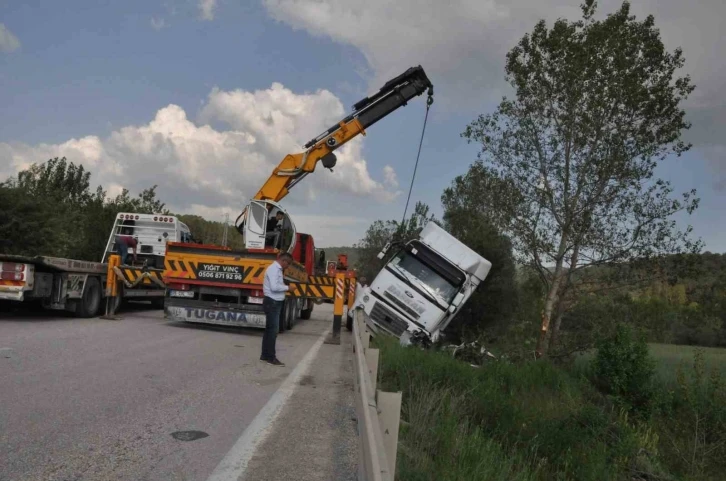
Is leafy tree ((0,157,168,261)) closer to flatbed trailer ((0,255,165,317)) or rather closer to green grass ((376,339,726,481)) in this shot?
flatbed trailer ((0,255,165,317))

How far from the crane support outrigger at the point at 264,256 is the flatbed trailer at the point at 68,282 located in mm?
1499

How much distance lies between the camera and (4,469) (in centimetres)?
395

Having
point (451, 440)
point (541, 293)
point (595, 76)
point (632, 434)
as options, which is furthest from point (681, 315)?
point (451, 440)

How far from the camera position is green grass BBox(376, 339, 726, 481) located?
5.17m

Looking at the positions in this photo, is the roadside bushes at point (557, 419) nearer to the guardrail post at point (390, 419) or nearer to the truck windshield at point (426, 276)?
the guardrail post at point (390, 419)

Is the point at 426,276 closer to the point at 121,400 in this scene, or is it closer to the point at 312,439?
the point at 121,400

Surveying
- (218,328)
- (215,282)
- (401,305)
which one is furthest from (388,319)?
(215,282)

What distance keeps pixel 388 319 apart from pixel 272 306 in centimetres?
552

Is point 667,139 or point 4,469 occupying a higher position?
point 667,139

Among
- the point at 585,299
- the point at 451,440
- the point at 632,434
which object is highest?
the point at 585,299

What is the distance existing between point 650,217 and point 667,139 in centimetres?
210

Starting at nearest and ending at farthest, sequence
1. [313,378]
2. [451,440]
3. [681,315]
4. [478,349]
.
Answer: [451,440] < [313,378] < [478,349] < [681,315]

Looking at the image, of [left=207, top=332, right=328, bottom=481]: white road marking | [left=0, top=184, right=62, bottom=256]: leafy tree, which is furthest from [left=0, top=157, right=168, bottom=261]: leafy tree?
[left=207, top=332, right=328, bottom=481]: white road marking

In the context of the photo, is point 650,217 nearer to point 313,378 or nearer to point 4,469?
point 313,378
